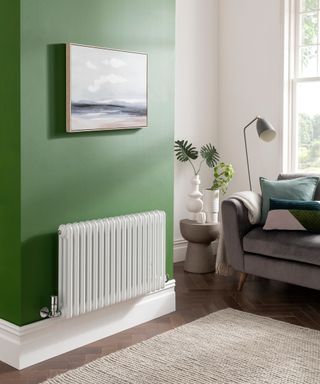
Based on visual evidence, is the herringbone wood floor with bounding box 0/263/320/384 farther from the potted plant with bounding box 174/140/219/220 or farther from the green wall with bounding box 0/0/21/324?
the potted plant with bounding box 174/140/219/220

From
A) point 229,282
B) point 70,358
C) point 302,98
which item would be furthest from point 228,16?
point 70,358

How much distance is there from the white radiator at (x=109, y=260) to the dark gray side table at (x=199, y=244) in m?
1.14

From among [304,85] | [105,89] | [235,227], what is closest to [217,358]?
[235,227]

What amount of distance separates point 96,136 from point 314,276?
5.95 feet

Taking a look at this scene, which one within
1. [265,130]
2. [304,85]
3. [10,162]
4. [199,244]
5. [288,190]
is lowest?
[199,244]

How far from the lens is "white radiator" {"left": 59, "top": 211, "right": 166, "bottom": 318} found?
140 inches

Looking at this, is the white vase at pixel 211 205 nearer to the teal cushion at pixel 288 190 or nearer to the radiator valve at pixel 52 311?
the teal cushion at pixel 288 190

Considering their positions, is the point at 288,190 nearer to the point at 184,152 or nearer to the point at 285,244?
the point at 285,244

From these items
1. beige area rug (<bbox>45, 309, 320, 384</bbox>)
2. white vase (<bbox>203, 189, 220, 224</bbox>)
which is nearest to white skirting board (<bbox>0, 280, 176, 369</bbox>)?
beige area rug (<bbox>45, 309, 320, 384</bbox>)

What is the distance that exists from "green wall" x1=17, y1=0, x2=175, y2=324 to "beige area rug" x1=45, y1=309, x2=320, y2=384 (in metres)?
0.57

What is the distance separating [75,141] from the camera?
143 inches

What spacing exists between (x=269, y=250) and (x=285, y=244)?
0.14m

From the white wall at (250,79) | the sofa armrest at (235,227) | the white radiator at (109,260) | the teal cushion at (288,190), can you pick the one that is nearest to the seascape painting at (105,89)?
the white radiator at (109,260)

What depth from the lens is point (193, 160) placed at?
5.93 metres
